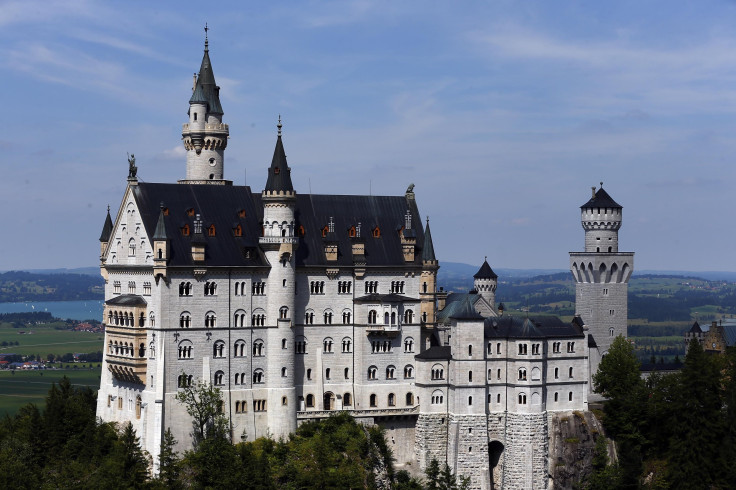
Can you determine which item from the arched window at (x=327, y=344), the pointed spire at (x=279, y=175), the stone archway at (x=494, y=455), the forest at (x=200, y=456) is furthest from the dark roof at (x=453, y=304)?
the pointed spire at (x=279, y=175)

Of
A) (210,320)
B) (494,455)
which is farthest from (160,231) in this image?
(494,455)

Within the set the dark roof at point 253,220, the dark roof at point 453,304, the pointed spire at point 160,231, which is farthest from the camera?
the dark roof at point 453,304

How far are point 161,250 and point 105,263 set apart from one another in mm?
13305

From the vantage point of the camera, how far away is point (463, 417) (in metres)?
118

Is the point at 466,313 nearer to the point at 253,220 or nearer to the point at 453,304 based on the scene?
the point at 453,304

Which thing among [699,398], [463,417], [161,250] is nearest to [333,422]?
[463,417]

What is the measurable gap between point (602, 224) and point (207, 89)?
44.9 m

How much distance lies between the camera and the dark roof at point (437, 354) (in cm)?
11862

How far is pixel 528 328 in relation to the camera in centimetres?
11969

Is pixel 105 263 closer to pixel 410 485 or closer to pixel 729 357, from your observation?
pixel 410 485

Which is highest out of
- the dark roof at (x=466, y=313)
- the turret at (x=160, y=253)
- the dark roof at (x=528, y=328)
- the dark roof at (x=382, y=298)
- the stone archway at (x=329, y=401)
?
the turret at (x=160, y=253)

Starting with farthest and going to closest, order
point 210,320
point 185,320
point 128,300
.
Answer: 1. point 128,300
2. point 210,320
3. point 185,320

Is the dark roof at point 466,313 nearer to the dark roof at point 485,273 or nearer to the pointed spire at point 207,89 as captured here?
the dark roof at point 485,273

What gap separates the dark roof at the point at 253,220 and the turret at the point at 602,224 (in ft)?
69.4
